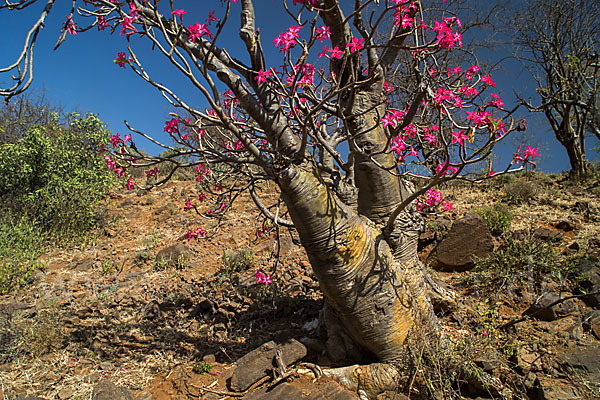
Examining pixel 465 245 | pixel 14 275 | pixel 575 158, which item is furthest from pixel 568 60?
pixel 14 275

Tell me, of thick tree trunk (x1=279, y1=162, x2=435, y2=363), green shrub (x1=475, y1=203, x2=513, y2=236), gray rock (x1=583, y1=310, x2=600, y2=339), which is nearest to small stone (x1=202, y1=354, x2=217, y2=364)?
thick tree trunk (x1=279, y1=162, x2=435, y2=363)

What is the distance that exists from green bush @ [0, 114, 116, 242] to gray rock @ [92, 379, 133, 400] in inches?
226

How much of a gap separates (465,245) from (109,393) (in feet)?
13.4

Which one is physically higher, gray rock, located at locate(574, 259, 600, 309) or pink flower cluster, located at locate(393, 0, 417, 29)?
pink flower cluster, located at locate(393, 0, 417, 29)

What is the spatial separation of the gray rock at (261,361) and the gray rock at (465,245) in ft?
8.15

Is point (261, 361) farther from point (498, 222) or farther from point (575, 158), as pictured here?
point (575, 158)

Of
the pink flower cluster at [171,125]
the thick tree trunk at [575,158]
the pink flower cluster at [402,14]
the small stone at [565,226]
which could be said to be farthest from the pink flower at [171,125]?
the thick tree trunk at [575,158]

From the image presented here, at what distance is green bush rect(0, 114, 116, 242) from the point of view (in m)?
7.34

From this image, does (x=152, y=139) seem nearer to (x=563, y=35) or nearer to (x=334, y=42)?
(x=334, y=42)

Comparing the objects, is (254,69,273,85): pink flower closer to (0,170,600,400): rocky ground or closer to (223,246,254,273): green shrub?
(0,170,600,400): rocky ground

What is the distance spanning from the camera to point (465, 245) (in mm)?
4363

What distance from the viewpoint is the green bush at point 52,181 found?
24.1 ft

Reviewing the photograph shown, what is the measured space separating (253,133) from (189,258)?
3356 mm

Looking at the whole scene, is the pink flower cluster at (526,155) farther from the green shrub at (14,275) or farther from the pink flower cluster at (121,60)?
the green shrub at (14,275)
